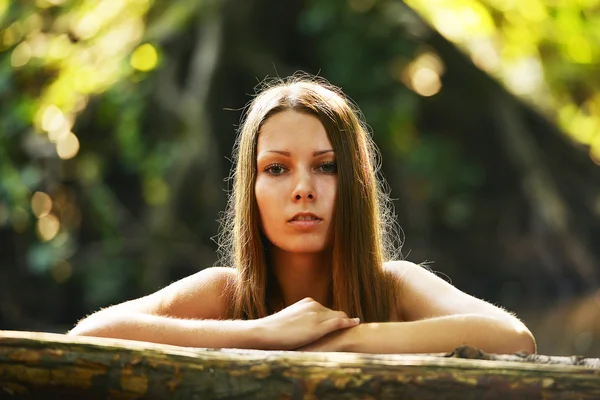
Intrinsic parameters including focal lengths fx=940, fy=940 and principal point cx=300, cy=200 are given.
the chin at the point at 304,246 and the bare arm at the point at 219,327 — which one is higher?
the chin at the point at 304,246

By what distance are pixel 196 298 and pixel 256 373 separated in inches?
29.6

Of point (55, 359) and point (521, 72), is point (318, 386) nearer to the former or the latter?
point (55, 359)

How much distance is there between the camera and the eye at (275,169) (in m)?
2.16

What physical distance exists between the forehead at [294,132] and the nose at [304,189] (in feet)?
0.23

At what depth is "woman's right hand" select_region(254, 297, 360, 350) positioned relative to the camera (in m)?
1.81

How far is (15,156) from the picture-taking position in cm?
609

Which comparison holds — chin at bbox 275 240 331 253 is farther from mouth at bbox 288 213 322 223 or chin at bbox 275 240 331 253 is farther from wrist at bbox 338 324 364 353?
wrist at bbox 338 324 364 353

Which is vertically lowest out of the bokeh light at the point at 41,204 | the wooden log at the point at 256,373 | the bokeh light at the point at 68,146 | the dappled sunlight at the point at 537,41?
the wooden log at the point at 256,373

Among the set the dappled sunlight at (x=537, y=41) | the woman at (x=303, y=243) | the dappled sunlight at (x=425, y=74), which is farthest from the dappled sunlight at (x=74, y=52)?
the woman at (x=303, y=243)

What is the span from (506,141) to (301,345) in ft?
18.0

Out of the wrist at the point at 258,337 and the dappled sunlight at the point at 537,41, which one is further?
the dappled sunlight at the point at 537,41

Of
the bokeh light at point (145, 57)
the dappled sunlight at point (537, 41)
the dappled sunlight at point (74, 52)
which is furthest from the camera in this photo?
the dappled sunlight at point (537, 41)

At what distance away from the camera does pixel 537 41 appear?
8.86 m

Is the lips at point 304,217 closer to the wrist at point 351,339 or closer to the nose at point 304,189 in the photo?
the nose at point 304,189
